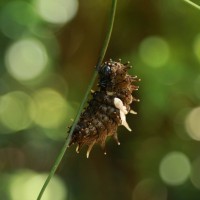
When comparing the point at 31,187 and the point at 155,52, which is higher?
the point at 155,52

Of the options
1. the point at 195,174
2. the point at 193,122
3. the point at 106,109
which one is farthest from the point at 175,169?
the point at 106,109

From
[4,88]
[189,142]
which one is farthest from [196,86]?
[4,88]

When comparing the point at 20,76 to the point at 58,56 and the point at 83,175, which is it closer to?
the point at 58,56

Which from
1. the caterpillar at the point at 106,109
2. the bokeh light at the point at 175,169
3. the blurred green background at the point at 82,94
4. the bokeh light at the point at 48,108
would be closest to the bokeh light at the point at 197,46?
the blurred green background at the point at 82,94

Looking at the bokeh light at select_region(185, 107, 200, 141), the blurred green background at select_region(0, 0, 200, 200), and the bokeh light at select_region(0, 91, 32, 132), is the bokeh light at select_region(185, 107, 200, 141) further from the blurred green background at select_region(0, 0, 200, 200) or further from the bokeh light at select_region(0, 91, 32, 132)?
the bokeh light at select_region(0, 91, 32, 132)

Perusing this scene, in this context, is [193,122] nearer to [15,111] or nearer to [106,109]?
[15,111]

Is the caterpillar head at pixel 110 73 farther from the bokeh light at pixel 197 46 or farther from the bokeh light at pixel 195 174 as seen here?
the bokeh light at pixel 195 174
